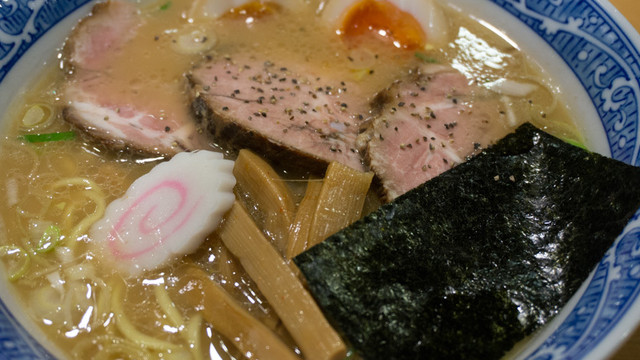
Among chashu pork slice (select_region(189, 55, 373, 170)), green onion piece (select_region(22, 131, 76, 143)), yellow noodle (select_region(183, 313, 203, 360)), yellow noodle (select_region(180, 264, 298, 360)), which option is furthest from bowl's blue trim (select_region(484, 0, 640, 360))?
green onion piece (select_region(22, 131, 76, 143))

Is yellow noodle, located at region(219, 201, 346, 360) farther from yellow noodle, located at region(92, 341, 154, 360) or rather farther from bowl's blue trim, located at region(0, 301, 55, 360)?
bowl's blue trim, located at region(0, 301, 55, 360)

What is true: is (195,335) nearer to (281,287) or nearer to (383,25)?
(281,287)

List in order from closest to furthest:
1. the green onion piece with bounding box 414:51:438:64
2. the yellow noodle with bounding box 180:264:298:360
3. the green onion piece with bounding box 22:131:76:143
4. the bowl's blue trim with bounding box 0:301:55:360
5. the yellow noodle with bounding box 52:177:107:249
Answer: the bowl's blue trim with bounding box 0:301:55:360, the yellow noodle with bounding box 180:264:298:360, the yellow noodle with bounding box 52:177:107:249, the green onion piece with bounding box 22:131:76:143, the green onion piece with bounding box 414:51:438:64

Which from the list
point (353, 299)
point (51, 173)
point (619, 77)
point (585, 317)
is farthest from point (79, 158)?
point (619, 77)

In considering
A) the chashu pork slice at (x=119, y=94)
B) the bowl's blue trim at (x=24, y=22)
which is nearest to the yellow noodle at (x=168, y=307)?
the chashu pork slice at (x=119, y=94)

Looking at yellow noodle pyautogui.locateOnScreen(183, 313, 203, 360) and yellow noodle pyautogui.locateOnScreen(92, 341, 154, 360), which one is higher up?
yellow noodle pyautogui.locateOnScreen(183, 313, 203, 360)

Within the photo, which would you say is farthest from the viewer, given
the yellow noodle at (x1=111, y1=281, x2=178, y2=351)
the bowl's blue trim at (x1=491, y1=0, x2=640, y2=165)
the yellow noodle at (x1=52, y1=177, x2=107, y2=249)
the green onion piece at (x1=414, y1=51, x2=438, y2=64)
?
the green onion piece at (x1=414, y1=51, x2=438, y2=64)

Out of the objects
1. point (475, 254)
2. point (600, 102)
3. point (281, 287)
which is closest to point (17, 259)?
point (281, 287)

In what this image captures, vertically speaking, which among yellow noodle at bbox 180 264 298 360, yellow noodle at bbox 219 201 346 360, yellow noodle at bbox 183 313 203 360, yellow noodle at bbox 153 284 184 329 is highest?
yellow noodle at bbox 219 201 346 360
